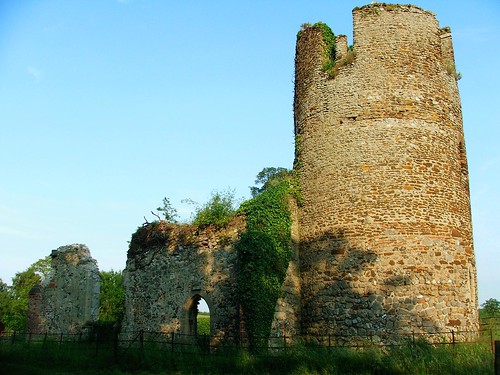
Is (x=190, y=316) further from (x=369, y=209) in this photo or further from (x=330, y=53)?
(x=330, y=53)

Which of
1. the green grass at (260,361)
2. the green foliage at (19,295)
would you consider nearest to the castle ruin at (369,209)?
the green grass at (260,361)

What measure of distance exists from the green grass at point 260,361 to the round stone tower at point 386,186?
4.97 ft

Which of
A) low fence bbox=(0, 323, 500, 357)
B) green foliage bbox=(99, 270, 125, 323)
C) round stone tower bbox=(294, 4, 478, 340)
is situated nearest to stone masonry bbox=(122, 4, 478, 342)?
round stone tower bbox=(294, 4, 478, 340)

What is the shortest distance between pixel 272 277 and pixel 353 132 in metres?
5.26

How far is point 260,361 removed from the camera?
43.8ft

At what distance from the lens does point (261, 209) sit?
16734 mm

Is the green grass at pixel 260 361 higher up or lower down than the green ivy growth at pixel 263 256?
lower down

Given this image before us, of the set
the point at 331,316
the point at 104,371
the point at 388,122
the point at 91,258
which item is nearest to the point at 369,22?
the point at 388,122

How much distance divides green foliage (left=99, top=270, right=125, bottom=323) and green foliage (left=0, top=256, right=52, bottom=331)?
600cm

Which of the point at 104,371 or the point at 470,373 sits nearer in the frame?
the point at 470,373

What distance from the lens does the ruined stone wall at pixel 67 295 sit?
22.9 metres

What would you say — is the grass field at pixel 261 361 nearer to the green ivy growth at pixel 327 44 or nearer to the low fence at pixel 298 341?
the low fence at pixel 298 341

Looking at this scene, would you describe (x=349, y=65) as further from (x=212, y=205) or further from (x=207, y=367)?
(x=207, y=367)

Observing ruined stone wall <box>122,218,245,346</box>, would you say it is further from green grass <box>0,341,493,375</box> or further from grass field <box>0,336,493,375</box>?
grass field <box>0,336,493,375</box>
